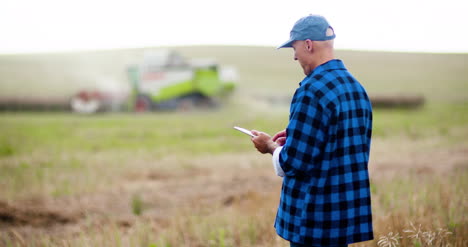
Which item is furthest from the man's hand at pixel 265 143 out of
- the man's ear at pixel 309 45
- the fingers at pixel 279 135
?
the man's ear at pixel 309 45

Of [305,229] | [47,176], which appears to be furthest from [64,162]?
[305,229]

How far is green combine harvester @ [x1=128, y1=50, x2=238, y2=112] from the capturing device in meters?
24.6

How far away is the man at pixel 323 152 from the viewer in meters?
2.01

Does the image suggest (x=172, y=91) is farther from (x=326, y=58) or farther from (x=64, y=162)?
(x=326, y=58)

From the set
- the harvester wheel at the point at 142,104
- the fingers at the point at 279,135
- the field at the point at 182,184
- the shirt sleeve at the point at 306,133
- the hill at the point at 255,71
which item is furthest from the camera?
the hill at the point at 255,71

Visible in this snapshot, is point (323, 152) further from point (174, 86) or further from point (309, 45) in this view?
point (174, 86)

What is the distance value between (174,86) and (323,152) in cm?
2308

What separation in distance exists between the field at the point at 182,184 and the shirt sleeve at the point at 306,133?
1.24 metres

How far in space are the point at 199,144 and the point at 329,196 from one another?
972 cm

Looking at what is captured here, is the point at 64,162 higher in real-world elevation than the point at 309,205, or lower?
lower

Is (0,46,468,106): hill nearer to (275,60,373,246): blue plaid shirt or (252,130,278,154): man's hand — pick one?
(252,130,278,154): man's hand

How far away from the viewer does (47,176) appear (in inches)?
301

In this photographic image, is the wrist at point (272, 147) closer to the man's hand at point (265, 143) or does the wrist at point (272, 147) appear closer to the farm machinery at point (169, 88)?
the man's hand at point (265, 143)

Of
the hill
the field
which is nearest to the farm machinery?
the hill
